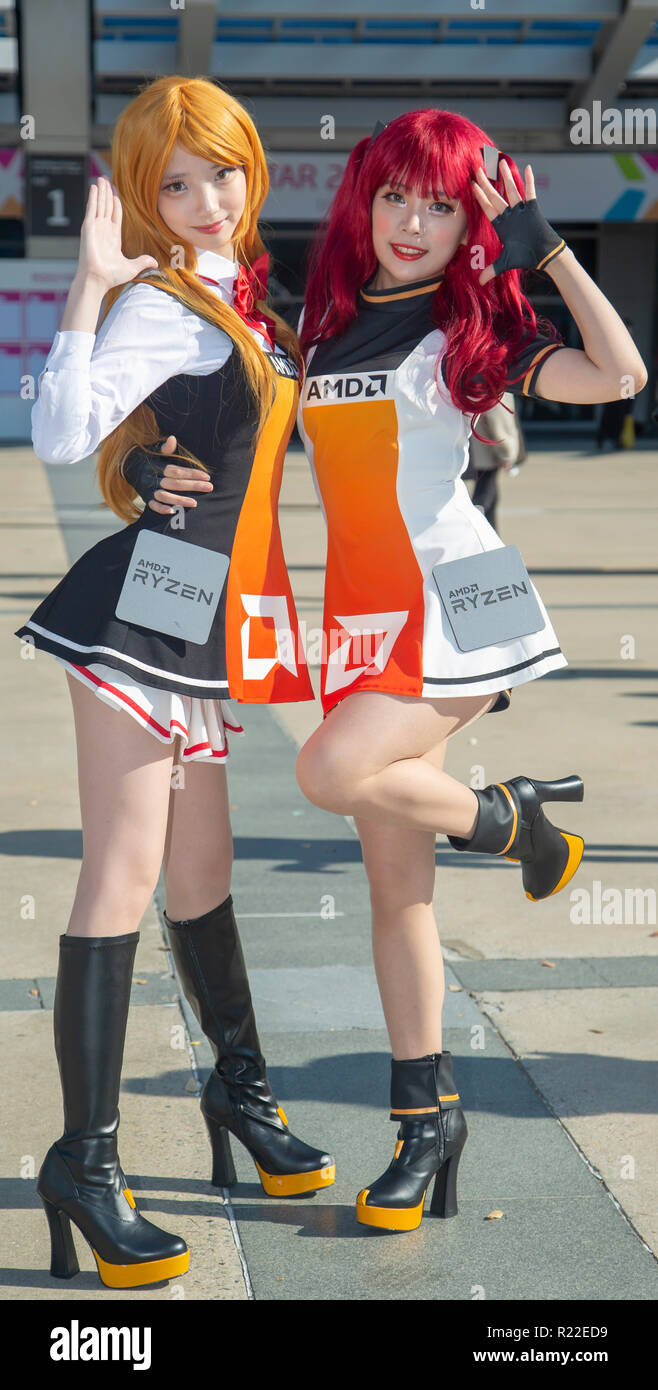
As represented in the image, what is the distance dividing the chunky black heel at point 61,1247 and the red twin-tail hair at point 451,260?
1444mm

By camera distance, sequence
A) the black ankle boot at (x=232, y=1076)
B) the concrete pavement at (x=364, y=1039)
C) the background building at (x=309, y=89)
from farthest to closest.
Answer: the background building at (x=309, y=89) → the black ankle boot at (x=232, y=1076) → the concrete pavement at (x=364, y=1039)

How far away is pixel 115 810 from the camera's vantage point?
2381 millimetres

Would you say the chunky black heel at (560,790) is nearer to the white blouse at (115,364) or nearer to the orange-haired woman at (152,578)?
the orange-haired woman at (152,578)

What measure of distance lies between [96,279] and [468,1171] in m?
1.68

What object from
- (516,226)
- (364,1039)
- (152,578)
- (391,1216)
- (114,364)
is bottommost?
(364,1039)

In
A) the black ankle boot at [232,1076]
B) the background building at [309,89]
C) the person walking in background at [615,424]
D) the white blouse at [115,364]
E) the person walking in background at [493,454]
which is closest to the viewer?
the white blouse at [115,364]

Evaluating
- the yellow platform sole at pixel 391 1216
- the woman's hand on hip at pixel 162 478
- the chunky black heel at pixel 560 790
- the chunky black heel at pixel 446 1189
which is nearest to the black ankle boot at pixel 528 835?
the chunky black heel at pixel 560 790

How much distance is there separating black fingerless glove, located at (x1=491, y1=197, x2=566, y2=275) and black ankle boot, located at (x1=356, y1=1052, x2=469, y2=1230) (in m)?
1.34

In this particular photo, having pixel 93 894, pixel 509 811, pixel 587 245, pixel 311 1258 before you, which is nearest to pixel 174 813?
pixel 93 894

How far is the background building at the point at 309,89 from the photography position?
21.0m

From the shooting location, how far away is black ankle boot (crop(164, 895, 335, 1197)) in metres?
2.65

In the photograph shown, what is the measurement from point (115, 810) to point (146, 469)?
0.55 m

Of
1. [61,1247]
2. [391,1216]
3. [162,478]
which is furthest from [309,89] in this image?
[61,1247]

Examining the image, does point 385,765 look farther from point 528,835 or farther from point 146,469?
point 146,469
